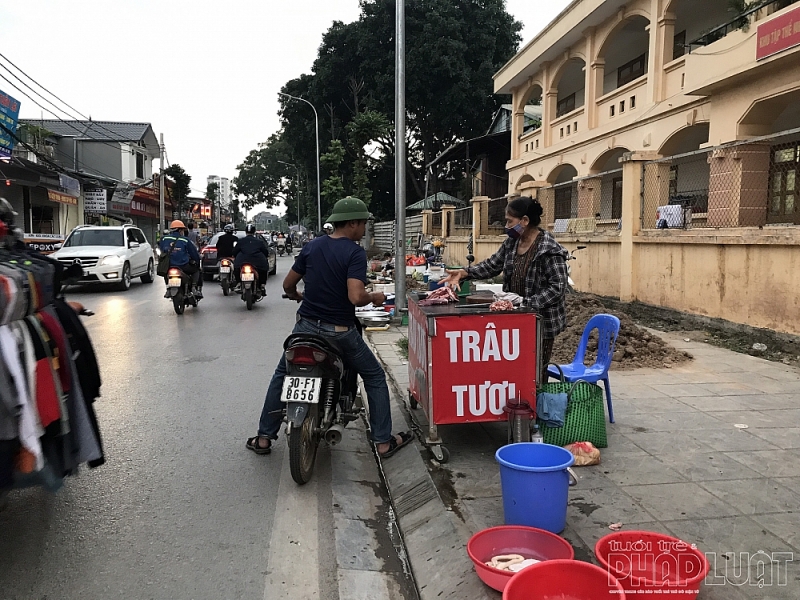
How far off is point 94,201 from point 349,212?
104 feet

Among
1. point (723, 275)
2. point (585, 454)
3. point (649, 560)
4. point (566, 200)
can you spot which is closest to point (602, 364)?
point (585, 454)

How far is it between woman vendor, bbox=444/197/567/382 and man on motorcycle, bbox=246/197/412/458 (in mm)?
997

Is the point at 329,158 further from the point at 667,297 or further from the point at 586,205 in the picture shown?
the point at 667,297

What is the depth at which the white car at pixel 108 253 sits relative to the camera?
15430 millimetres

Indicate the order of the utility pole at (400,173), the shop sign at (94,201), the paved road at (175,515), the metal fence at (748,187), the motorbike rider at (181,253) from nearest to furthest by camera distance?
the paved road at (175,515) → the metal fence at (748,187) → the utility pole at (400,173) → the motorbike rider at (181,253) → the shop sign at (94,201)

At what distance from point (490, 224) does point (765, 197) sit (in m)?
11.9

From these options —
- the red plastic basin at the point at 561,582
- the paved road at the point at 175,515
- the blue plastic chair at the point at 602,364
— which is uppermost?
the blue plastic chair at the point at 602,364

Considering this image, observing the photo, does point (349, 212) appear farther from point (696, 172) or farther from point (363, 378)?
point (696, 172)

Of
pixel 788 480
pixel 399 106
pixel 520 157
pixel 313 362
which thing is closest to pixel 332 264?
pixel 313 362

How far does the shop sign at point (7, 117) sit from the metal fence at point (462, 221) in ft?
53.2

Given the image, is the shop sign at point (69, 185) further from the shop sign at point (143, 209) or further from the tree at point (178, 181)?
the tree at point (178, 181)

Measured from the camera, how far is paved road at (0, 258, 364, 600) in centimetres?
290

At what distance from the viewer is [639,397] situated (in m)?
5.80

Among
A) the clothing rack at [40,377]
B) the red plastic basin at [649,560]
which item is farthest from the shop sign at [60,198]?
the red plastic basin at [649,560]
